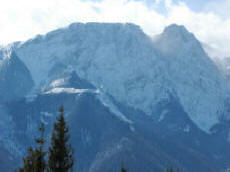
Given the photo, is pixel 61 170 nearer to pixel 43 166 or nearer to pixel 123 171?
pixel 43 166

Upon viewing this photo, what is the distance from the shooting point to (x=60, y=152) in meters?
83.6

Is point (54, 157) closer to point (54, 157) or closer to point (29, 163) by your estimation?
point (54, 157)

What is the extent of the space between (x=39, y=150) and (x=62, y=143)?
11.0ft

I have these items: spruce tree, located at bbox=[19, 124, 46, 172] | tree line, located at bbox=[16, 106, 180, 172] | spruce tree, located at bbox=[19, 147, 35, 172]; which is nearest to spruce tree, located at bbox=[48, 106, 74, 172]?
tree line, located at bbox=[16, 106, 180, 172]

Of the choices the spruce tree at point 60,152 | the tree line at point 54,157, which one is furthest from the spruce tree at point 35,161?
the spruce tree at point 60,152

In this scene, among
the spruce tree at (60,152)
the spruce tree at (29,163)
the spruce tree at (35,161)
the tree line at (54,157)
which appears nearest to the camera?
the spruce tree at (35,161)

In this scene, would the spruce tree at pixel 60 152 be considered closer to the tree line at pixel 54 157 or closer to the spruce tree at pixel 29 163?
the tree line at pixel 54 157

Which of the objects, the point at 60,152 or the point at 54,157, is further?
the point at 60,152

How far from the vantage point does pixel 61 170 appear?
271ft

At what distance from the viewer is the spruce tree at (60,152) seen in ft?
271

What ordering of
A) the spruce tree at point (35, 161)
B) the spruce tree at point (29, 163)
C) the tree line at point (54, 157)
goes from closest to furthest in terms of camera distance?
the spruce tree at point (35, 161), the tree line at point (54, 157), the spruce tree at point (29, 163)

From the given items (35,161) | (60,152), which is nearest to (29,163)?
(35,161)

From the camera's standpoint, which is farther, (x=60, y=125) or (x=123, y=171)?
(x=123, y=171)

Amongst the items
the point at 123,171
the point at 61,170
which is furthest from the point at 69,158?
the point at 123,171
